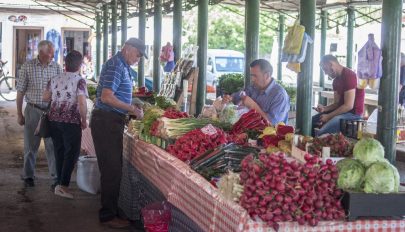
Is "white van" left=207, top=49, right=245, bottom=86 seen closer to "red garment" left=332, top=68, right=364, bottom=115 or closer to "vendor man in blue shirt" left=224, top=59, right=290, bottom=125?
"red garment" left=332, top=68, right=364, bottom=115

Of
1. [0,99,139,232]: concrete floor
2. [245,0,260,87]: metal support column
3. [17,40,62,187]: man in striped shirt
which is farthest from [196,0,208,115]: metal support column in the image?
[17,40,62,187]: man in striped shirt

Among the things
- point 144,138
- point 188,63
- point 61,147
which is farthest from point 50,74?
point 188,63

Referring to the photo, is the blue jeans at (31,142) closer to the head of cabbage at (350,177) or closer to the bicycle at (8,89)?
the head of cabbage at (350,177)

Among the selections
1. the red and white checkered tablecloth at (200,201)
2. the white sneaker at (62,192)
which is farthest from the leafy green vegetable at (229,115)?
the white sneaker at (62,192)

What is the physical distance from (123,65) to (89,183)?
235 centimetres

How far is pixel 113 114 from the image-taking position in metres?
6.24

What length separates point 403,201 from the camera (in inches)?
145

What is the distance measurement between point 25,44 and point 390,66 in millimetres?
26544

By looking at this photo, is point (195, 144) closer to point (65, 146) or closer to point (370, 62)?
point (65, 146)

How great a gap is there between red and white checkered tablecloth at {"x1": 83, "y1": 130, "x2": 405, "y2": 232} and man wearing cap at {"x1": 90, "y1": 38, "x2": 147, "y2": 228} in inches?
10.7

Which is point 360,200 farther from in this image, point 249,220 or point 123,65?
point 123,65

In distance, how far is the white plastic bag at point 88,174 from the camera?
7.91 metres

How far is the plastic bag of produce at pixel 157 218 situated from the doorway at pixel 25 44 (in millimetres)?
27081

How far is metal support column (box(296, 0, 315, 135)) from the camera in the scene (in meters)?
8.83
